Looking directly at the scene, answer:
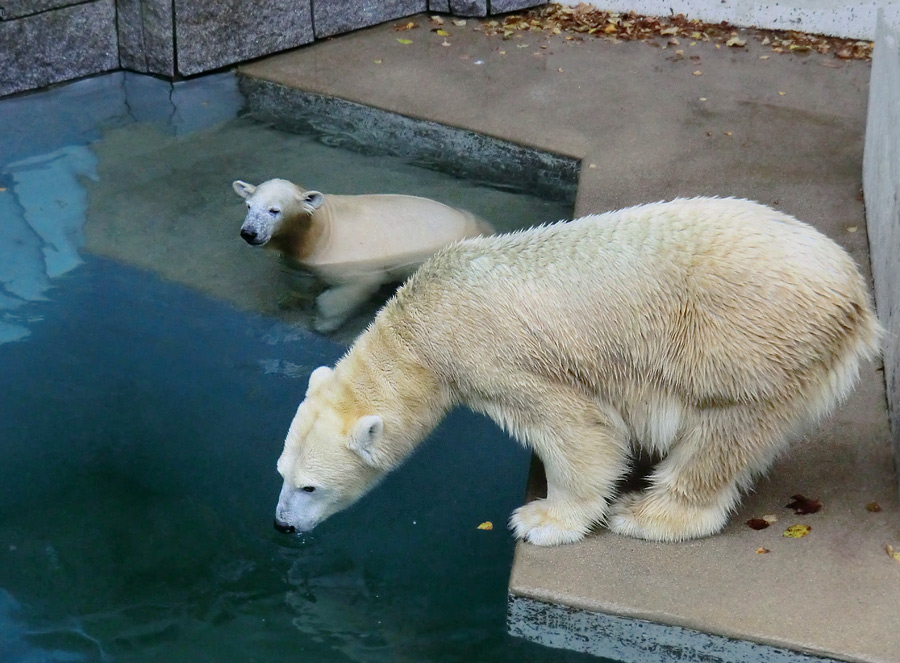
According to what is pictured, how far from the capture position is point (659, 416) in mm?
2932

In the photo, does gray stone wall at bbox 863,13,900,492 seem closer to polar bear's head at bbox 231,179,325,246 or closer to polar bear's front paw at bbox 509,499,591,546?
polar bear's front paw at bbox 509,499,591,546

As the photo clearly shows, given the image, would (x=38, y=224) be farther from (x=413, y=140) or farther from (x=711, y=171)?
(x=711, y=171)

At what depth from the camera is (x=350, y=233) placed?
5008mm

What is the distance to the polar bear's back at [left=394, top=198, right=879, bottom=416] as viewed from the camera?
2.69 metres

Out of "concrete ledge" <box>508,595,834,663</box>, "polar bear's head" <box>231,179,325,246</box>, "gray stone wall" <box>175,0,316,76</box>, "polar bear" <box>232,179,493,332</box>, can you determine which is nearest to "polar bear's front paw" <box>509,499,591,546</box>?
"concrete ledge" <box>508,595,834,663</box>

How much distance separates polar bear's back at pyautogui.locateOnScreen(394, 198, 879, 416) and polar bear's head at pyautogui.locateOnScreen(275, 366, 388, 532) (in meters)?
0.32

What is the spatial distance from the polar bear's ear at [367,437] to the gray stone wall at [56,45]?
4.77m

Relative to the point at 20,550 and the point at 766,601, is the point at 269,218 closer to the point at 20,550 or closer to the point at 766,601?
the point at 20,550

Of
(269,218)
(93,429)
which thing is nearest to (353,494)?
(93,429)

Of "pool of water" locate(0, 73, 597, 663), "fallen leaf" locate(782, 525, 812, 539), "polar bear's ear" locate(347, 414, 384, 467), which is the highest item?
"polar bear's ear" locate(347, 414, 384, 467)

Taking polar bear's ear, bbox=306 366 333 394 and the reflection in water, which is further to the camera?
the reflection in water

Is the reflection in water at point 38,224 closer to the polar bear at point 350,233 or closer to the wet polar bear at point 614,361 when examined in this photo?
the polar bear at point 350,233

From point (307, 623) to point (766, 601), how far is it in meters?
1.56

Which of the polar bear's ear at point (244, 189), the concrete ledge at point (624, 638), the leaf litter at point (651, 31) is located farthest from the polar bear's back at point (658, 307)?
the leaf litter at point (651, 31)
